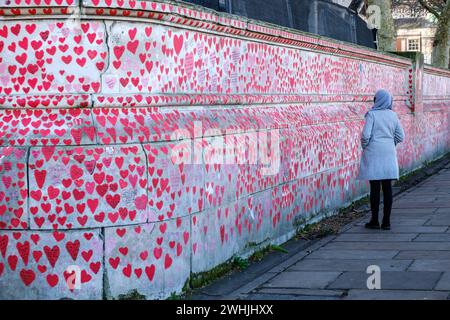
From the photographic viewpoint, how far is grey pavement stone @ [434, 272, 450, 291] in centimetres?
589

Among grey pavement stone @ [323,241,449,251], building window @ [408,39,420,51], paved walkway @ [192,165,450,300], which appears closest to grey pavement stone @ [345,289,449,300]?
paved walkway @ [192,165,450,300]

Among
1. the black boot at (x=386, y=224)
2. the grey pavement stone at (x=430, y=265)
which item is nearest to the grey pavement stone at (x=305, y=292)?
the grey pavement stone at (x=430, y=265)

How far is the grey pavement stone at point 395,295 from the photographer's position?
5622 mm

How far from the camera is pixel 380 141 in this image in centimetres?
906

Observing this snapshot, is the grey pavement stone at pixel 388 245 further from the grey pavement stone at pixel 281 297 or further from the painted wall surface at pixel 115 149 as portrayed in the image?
the grey pavement stone at pixel 281 297

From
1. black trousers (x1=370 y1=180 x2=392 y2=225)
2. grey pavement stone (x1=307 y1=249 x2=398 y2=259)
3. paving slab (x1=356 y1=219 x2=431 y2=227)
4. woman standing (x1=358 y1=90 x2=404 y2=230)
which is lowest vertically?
paving slab (x1=356 y1=219 x2=431 y2=227)

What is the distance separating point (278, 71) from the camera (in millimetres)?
8266

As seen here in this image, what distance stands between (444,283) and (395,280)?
36 centimetres

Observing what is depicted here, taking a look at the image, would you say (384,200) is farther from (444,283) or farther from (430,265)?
(444,283)

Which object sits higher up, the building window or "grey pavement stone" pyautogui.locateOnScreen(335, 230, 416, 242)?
the building window

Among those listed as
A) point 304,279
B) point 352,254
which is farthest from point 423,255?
point 304,279

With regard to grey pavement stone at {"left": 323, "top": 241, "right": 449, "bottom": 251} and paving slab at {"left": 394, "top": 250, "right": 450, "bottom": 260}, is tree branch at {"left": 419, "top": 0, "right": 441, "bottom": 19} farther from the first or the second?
paving slab at {"left": 394, "top": 250, "right": 450, "bottom": 260}
